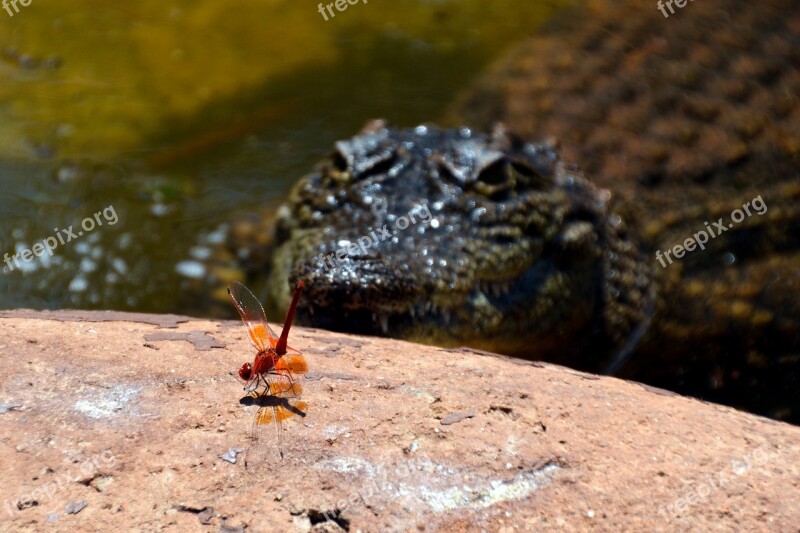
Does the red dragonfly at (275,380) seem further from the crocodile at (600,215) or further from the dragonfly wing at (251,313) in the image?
the crocodile at (600,215)

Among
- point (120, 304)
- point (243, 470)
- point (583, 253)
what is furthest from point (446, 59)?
point (243, 470)

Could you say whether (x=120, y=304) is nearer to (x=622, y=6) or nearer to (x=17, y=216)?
(x=17, y=216)

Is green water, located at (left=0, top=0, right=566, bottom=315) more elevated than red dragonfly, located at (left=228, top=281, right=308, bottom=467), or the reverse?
green water, located at (left=0, top=0, right=566, bottom=315)

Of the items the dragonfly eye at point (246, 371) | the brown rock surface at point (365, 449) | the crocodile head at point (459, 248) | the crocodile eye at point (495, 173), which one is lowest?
the brown rock surface at point (365, 449)

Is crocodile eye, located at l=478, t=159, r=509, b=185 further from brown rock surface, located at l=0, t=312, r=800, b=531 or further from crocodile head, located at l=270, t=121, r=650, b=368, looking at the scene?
brown rock surface, located at l=0, t=312, r=800, b=531

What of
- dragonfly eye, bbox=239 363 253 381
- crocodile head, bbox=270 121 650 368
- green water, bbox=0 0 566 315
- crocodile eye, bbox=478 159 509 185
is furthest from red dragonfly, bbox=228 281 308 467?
green water, bbox=0 0 566 315

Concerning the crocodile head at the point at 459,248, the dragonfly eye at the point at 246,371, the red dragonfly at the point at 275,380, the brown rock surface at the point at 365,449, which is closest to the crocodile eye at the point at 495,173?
the crocodile head at the point at 459,248
